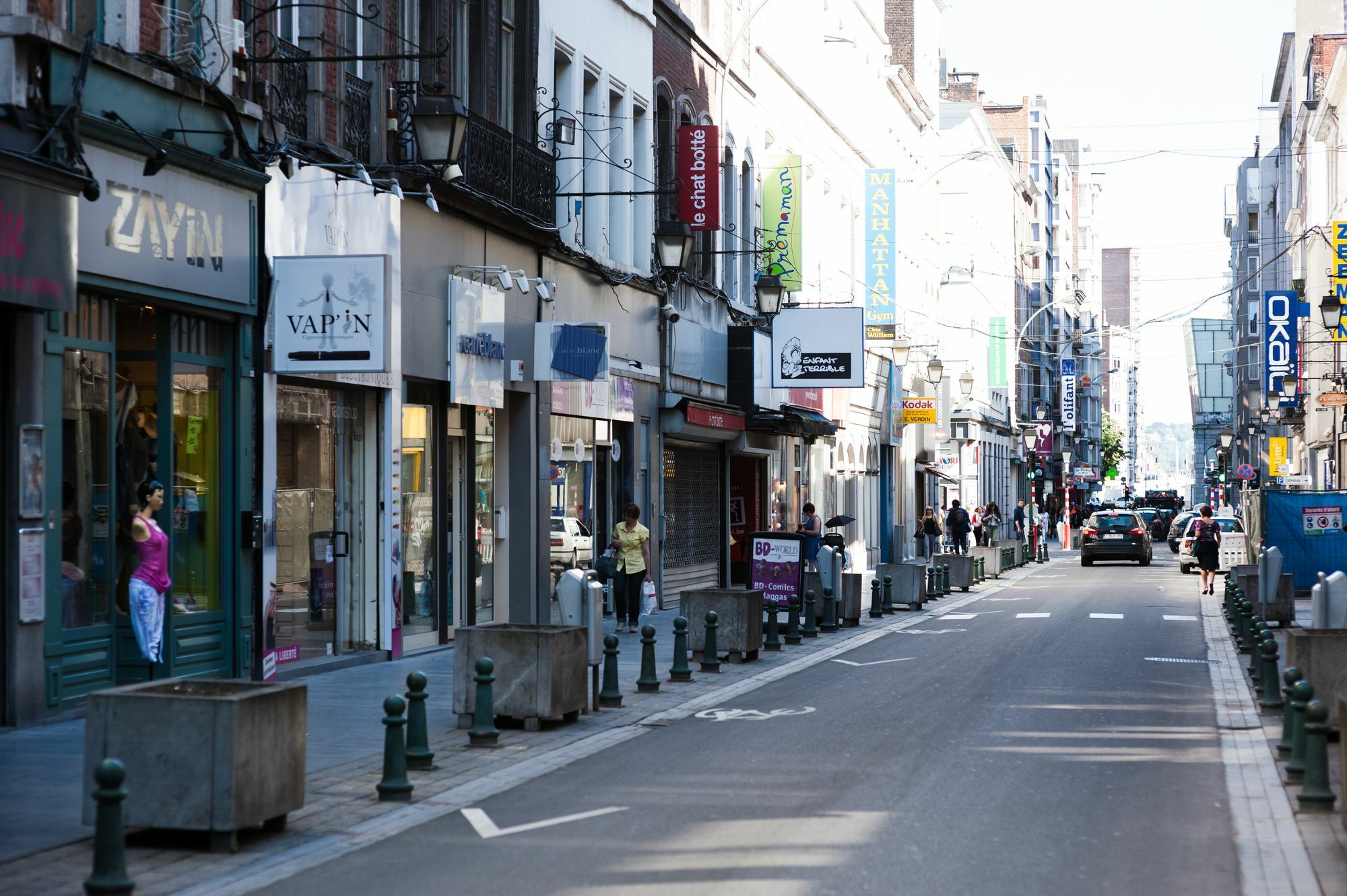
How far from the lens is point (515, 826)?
8906mm

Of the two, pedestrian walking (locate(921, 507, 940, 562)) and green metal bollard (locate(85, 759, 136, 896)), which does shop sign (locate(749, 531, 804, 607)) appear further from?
pedestrian walking (locate(921, 507, 940, 562))

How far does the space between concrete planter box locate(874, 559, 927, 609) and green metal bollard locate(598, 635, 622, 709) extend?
1431 cm

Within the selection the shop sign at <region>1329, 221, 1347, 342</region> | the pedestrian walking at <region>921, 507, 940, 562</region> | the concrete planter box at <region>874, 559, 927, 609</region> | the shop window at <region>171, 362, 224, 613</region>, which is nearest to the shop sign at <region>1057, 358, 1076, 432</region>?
the pedestrian walking at <region>921, 507, 940, 562</region>

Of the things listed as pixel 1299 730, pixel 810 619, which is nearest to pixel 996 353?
pixel 810 619

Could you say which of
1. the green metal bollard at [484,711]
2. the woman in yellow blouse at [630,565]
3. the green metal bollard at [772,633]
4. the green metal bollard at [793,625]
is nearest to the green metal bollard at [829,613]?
the green metal bollard at [793,625]

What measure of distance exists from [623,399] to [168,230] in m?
12.6

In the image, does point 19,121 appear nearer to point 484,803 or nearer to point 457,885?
point 484,803

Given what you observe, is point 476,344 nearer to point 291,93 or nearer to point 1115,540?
point 291,93

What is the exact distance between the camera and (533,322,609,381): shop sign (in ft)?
72.2

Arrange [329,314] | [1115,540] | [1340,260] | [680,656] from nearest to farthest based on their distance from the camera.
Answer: [329,314] → [680,656] → [1340,260] → [1115,540]

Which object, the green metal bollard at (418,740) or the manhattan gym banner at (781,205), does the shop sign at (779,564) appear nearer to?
the manhattan gym banner at (781,205)

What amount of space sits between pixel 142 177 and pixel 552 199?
9.96 m

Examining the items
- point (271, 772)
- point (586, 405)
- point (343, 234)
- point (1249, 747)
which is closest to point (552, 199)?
point (586, 405)

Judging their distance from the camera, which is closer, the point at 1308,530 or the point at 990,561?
the point at 1308,530
